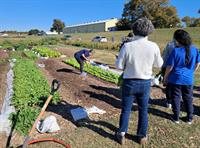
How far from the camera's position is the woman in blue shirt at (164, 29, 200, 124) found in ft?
16.9

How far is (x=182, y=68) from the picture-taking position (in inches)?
209

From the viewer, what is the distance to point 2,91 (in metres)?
7.71

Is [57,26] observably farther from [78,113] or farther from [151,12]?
[78,113]

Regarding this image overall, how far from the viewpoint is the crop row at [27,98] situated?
17.5ft

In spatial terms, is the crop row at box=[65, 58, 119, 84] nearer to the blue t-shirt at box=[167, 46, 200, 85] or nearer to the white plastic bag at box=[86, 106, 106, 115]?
the white plastic bag at box=[86, 106, 106, 115]

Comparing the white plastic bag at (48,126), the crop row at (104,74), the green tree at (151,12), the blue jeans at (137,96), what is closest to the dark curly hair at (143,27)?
the blue jeans at (137,96)

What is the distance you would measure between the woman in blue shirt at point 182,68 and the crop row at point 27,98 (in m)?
2.57

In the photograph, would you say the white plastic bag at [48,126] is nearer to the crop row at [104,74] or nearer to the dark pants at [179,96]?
the dark pants at [179,96]

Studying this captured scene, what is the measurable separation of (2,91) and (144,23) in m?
4.91

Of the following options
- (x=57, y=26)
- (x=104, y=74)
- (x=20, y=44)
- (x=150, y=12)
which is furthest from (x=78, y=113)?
(x=57, y=26)

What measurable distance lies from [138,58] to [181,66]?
4.55 ft

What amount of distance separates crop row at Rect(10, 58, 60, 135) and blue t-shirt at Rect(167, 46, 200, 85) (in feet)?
8.58

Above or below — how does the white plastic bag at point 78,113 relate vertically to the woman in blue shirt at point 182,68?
below

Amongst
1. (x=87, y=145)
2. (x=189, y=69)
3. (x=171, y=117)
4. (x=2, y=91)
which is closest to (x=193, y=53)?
(x=189, y=69)
